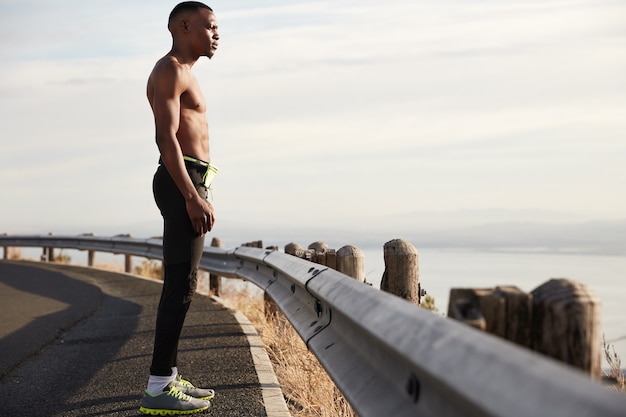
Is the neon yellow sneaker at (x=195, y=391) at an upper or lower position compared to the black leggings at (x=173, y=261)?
lower

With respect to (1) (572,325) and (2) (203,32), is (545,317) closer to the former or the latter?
(1) (572,325)

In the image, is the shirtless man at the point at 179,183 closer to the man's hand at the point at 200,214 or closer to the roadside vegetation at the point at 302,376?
the man's hand at the point at 200,214

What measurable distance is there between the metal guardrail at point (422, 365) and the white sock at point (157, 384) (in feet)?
3.18

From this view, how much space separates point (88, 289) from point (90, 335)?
16.4 ft

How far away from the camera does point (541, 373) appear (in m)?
1.52

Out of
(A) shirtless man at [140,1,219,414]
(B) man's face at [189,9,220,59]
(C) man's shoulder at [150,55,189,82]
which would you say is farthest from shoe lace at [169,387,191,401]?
(B) man's face at [189,9,220,59]

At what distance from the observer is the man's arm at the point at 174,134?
4.79 m

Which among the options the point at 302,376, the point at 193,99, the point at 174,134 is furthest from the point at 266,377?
the point at 193,99

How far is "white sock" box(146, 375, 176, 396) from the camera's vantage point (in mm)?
4867

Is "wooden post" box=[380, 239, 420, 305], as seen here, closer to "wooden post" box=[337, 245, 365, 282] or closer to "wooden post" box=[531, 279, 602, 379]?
"wooden post" box=[337, 245, 365, 282]

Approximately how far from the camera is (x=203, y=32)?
5.15 meters

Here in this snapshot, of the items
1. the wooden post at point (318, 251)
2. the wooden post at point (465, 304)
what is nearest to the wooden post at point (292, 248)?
the wooden post at point (318, 251)

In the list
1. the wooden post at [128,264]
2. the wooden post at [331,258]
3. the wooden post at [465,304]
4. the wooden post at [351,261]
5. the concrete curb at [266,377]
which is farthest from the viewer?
the wooden post at [128,264]

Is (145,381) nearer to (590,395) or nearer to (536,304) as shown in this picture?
(536,304)
